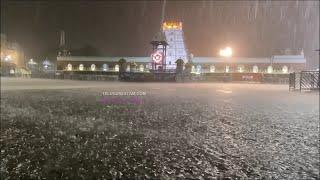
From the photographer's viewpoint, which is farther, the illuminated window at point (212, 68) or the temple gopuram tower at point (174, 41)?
the temple gopuram tower at point (174, 41)

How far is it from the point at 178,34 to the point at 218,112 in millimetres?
76159

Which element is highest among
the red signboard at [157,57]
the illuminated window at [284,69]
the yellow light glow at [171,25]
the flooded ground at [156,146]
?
the yellow light glow at [171,25]

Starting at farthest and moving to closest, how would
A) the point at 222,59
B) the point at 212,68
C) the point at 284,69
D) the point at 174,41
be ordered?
the point at 174,41 < the point at 222,59 < the point at 212,68 < the point at 284,69

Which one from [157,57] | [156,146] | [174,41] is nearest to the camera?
[156,146]

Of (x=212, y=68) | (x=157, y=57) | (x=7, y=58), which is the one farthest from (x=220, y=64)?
(x=7, y=58)

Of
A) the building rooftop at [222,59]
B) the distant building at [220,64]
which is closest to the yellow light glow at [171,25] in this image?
the building rooftop at [222,59]

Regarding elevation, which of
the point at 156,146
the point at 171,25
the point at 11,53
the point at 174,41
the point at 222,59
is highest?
the point at 171,25

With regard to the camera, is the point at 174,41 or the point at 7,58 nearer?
the point at 174,41

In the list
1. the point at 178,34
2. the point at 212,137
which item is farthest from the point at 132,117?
the point at 178,34

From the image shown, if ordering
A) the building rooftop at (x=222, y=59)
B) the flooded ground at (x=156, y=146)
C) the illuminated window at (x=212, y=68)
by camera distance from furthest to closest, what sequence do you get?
1. the illuminated window at (x=212, y=68)
2. the building rooftop at (x=222, y=59)
3. the flooded ground at (x=156, y=146)

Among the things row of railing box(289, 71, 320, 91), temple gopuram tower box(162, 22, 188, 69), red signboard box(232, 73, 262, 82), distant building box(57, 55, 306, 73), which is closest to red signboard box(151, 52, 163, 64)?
red signboard box(232, 73, 262, 82)

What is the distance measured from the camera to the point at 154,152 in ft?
21.2

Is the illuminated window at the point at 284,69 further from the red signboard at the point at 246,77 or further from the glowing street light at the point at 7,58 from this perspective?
the glowing street light at the point at 7,58

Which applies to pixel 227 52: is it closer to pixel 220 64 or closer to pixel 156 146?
pixel 220 64
